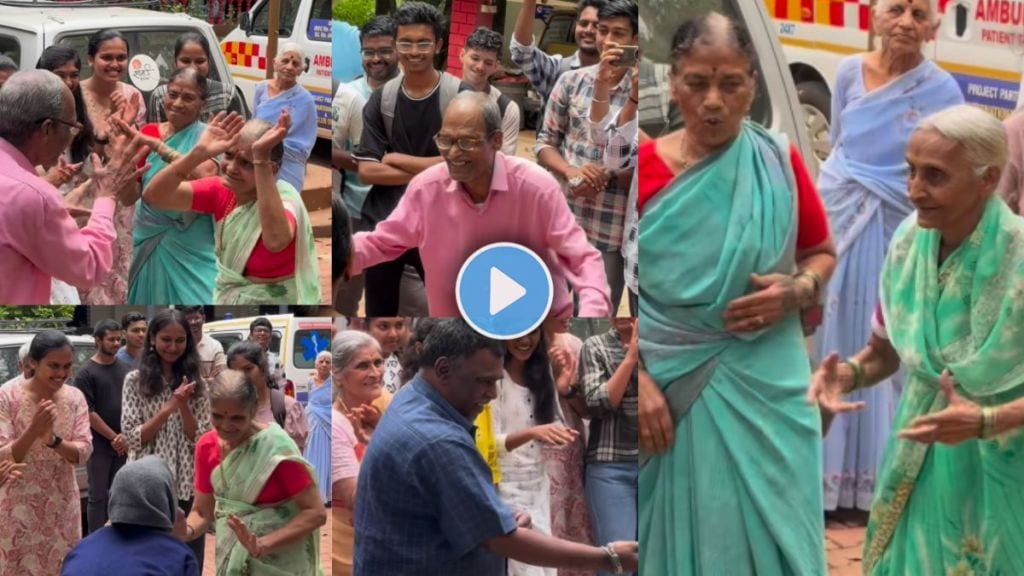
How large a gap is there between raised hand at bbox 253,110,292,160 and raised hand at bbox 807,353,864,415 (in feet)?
4.17

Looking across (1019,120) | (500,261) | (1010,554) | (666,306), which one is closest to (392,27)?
(500,261)

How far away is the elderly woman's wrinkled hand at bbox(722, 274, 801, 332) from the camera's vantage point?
405cm

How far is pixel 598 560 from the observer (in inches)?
163

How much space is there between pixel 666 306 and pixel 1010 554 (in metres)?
0.91

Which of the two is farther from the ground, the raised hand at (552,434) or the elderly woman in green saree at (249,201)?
the elderly woman in green saree at (249,201)

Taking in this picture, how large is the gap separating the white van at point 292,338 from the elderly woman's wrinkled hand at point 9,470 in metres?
0.52

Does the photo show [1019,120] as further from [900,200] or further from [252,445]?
[252,445]

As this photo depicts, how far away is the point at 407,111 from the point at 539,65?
31cm

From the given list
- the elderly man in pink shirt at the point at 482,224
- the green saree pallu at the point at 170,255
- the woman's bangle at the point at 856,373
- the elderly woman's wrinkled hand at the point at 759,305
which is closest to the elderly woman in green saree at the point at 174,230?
the green saree pallu at the point at 170,255

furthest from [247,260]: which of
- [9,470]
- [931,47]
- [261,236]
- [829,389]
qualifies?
[931,47]

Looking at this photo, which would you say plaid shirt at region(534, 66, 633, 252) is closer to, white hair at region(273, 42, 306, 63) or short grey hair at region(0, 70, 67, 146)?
white hair at region(273, 42, 306, 63)

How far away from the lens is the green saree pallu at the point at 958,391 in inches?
159

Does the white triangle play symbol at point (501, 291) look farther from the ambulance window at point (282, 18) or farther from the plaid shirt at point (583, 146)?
the ambulance window at point (282, 18)

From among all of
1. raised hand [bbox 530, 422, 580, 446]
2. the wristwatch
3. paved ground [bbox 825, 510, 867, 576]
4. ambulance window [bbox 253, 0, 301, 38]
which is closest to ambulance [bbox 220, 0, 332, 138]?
ambulance window [bbox 253, 0, 301, 38]
